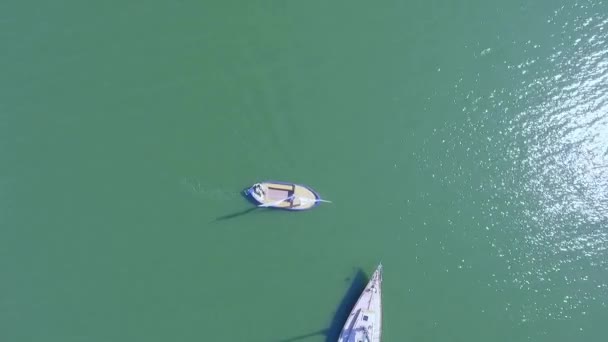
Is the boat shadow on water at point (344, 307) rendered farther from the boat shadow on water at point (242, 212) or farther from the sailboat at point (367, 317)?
the boat shadow on water at point (242, 212)

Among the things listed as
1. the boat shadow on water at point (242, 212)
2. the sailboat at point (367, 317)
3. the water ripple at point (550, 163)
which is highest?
the water ripple at point (550, 163)

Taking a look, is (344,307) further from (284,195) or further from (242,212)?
(242,212)

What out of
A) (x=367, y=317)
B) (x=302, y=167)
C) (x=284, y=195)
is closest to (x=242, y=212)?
(x=284, y=195)

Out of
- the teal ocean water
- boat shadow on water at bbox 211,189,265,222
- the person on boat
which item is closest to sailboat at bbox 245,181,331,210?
the person on boat

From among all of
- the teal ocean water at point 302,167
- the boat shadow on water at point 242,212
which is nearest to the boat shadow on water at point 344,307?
the teal ocean water at point 302,167

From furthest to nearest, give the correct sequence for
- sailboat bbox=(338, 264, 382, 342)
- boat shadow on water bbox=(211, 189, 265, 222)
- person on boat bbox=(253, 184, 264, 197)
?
boat shadow on water bbox=(211, 189, 265, 222) < person on boat bbox=(253, 184, 264, 197) < sailboat bbox=(338, 264, 382, 342)

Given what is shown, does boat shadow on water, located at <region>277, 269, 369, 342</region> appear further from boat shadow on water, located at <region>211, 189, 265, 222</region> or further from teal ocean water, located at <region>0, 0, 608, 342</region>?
boat shadow on water, located at <region>211, 189, 265, 222</region>
